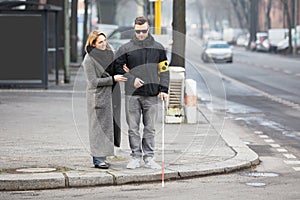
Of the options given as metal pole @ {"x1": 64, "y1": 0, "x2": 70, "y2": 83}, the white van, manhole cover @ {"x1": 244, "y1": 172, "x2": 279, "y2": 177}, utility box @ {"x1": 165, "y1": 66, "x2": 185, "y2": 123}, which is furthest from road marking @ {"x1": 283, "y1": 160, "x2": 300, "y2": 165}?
the white van

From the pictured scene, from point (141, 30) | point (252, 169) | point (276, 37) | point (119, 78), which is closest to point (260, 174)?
point (252, 169)

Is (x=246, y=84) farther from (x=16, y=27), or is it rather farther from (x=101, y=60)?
(x=101, y=60)

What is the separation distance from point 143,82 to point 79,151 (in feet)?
7.32

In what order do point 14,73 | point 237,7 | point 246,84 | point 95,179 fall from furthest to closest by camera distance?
point 237,7, point 246,84, point 14,73, point 95,179

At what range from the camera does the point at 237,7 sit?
400 ft

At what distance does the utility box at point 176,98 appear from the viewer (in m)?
18.2

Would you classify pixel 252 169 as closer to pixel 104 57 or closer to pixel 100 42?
pixel 104 57

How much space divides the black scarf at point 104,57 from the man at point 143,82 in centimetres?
11

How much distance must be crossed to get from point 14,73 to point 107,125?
1614 cm

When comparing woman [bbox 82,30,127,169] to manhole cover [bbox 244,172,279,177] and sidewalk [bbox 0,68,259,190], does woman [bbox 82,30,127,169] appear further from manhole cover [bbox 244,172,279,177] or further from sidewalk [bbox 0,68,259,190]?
manhole cover [bbox 244,172,279,177]

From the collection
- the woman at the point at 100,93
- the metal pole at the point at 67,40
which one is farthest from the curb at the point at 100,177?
the metal pole at the point at 67,40

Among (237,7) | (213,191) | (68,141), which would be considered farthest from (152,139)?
(237,7)

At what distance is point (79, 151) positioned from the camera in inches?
541

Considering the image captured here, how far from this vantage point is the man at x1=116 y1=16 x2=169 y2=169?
12.0 m
